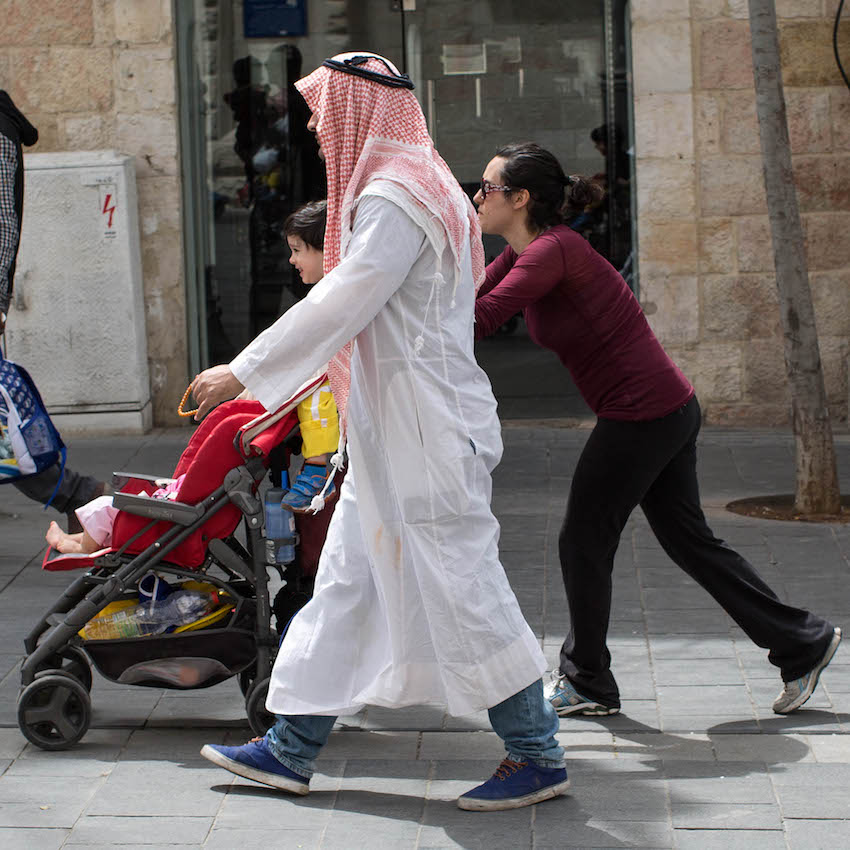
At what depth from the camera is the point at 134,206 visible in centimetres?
952

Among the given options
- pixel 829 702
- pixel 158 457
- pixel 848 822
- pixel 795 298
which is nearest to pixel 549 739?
pixel 848 822

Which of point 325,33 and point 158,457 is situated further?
point 325,33

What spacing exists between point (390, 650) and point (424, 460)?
52 centimetres

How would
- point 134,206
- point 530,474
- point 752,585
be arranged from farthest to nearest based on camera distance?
point 134,206, point 530,474, point 752,585

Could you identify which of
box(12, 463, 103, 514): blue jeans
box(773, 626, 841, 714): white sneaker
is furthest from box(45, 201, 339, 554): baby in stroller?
box(12, 463, 103, 514): blue jeans

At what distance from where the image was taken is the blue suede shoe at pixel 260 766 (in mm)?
4008

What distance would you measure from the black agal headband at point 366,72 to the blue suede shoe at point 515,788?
5.63 ft

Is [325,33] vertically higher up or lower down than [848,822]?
higher up

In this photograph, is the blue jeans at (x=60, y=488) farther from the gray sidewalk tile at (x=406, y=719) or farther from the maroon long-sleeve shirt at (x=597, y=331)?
the maroon long-sleeve shirt at (x=597, y=331)

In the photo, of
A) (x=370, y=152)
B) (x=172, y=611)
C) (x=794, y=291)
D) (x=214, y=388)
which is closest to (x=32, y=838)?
(x=172, y=611)

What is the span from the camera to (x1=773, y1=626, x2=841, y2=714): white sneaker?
4594 mm

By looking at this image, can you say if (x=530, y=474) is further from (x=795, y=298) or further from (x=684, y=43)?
(x=684, y=43)

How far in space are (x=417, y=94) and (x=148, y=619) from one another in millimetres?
6151

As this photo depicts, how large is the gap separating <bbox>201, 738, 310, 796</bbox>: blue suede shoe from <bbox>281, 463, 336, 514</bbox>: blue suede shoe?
2.14 feet
